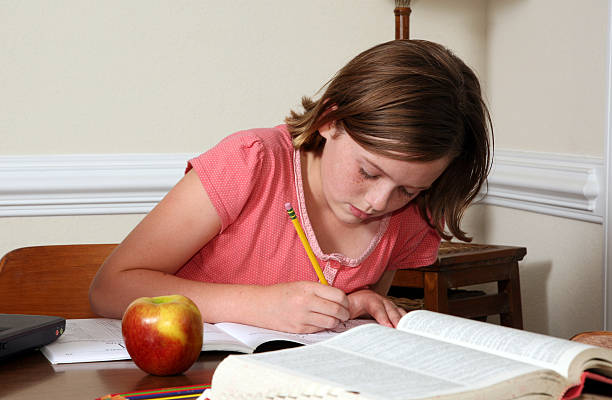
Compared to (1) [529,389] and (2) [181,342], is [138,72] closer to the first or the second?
(2) [181,342]

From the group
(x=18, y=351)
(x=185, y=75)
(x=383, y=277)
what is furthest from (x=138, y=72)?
(x=18, y=351)

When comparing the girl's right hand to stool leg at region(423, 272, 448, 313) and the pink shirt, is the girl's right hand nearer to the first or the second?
the pink shirt

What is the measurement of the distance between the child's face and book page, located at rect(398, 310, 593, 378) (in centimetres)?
34

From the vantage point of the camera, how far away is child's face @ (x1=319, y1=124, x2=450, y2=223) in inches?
43.4

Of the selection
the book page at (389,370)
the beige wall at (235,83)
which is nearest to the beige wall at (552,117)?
the beige wall at (235,83)

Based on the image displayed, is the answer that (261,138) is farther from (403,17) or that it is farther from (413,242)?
(403,17)

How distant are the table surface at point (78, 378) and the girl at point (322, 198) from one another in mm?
239

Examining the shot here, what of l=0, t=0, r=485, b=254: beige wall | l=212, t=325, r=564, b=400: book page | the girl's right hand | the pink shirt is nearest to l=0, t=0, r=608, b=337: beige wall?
l=0, t=0, r=485, b=254: beige wall

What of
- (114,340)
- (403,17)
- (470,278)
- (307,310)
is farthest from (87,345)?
(403,17)

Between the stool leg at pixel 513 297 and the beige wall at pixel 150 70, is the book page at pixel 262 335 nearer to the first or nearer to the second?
the stool leg at pixel 513 297

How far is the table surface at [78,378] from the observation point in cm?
71

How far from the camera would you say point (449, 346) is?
0.67 metres

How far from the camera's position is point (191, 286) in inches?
43.1

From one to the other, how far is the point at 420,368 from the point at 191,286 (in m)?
0.55
